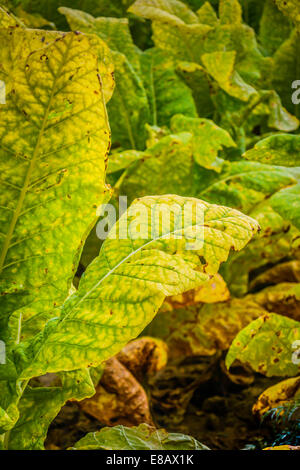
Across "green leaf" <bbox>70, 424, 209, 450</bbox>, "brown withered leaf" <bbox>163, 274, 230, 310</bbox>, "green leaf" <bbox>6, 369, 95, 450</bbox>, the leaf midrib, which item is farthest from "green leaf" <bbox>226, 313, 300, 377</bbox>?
the leaf midrib

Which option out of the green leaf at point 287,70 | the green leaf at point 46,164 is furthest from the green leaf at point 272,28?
the green leaf at point 46,164

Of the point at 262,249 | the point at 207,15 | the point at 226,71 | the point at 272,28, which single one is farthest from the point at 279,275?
the point at 272,28

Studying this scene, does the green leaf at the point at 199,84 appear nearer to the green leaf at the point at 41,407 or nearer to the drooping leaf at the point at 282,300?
the drooping leaf at the point at 282,300

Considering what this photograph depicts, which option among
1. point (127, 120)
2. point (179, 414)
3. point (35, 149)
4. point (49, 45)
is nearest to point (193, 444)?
point (179, 414)

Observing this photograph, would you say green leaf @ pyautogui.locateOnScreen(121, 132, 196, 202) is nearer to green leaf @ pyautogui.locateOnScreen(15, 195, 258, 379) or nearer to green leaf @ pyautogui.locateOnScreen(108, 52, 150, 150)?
green leaf @ pyautogui.locateOnScreen(108, 52, 150, 150)

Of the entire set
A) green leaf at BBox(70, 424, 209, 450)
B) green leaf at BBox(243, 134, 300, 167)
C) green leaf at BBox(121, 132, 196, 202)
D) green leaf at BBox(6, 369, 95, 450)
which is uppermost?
green leaf at BBox(243, 134, 300, 167)

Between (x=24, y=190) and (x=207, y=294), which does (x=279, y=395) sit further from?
(x=24, y=190)

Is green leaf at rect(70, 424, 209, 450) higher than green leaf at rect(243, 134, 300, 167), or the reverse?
green leaf at rect(243, 134, 300, 167)
